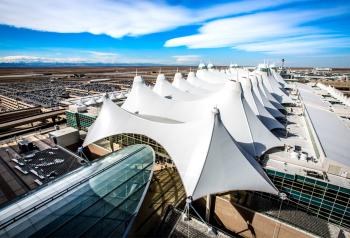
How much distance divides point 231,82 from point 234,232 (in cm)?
1286

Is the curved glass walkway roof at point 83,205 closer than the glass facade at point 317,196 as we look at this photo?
Yes

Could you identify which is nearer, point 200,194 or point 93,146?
point 200,194

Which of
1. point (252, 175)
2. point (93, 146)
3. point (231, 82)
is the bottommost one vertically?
point (93, 146)

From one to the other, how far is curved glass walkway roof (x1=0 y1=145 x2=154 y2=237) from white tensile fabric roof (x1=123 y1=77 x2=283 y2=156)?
8.55m

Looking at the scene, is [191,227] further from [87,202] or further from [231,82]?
[231,82]

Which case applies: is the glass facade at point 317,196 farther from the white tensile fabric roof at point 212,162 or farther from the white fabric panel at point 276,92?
the white fabric panel at point 276,92

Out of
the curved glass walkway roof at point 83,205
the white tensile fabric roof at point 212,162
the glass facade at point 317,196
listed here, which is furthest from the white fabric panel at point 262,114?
the curved glass walkway roof at point 83,205

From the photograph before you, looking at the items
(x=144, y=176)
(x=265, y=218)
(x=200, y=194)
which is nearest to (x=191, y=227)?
(x=200, y=194)

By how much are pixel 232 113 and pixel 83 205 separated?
13.4 meters

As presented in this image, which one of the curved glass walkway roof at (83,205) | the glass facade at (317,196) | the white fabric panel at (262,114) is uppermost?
the white fabric panel at (262,114)

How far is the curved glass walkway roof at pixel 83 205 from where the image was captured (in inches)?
326

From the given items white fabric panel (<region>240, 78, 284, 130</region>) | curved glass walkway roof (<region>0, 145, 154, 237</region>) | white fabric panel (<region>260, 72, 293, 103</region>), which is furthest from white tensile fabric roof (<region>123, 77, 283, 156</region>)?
white fabric panel (<region>260, 72, 293, 103</region>)

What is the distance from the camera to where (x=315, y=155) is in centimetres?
1680

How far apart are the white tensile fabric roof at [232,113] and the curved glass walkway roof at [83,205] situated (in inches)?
337
